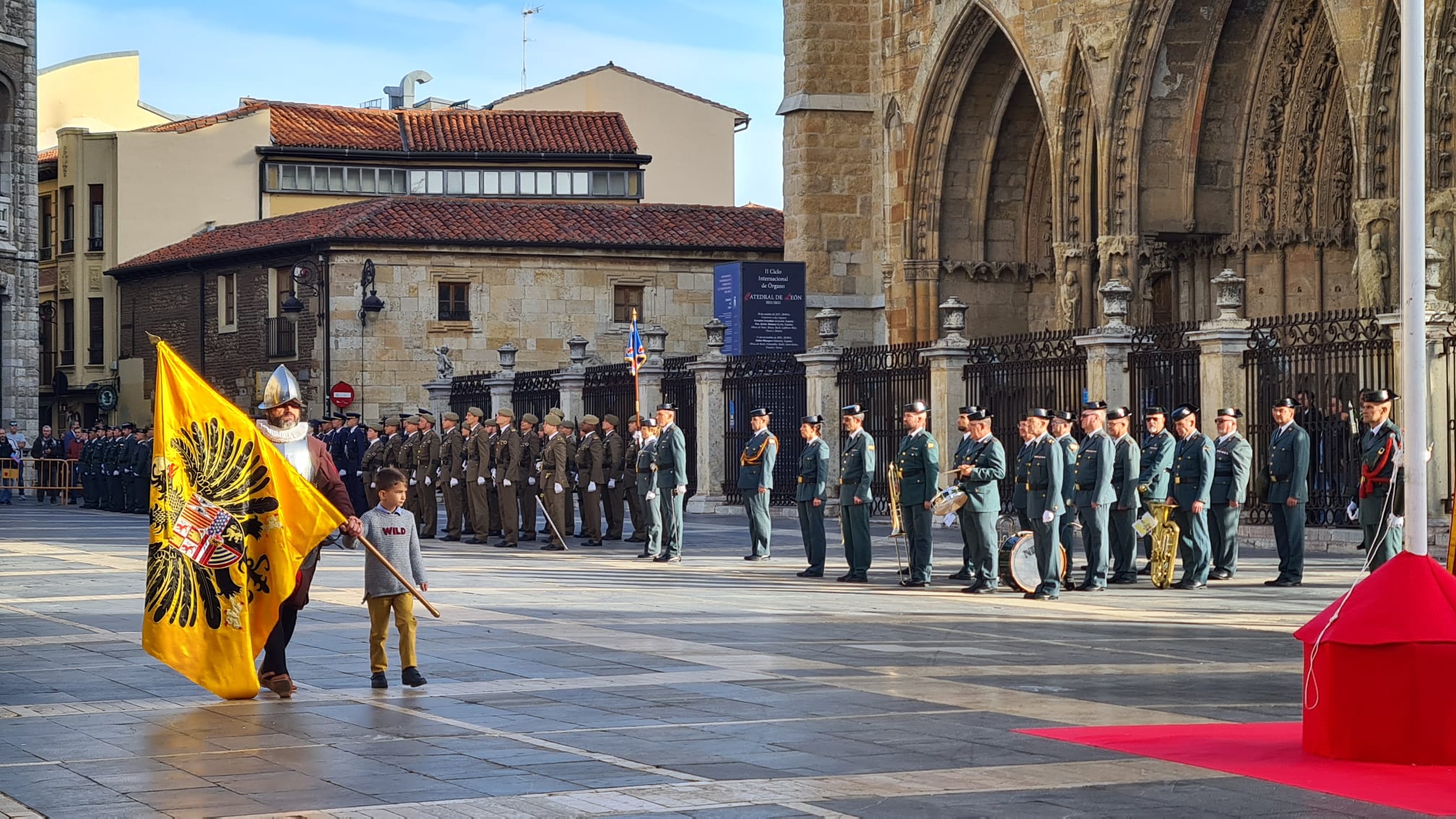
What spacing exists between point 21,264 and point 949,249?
21065 millimetres

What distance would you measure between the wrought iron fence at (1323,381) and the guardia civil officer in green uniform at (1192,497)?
7.98 ft

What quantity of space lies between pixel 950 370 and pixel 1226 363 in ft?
16.6

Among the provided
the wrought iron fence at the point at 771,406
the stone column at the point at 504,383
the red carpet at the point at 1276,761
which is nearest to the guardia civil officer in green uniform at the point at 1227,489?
the red carpet at the point at 1276,761

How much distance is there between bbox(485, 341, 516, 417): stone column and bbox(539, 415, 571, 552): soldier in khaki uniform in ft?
32.1

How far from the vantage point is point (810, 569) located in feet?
63.3

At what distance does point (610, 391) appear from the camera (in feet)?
107

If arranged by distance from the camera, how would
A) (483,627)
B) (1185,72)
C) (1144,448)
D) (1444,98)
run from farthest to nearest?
1. (1185,72)
2. (1444,98)
3. (1144,448)
4. (483,627)

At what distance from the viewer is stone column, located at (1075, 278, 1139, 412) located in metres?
23.7

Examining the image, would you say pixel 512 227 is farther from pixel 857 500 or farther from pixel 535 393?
pixel 857 500

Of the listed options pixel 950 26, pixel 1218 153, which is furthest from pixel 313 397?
pixel 1218 153

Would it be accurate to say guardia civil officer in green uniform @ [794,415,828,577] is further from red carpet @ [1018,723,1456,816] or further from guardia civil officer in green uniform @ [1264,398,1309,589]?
red carpet @ [1018,723,1456,816]

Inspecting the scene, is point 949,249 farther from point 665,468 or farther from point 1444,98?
point 665,468

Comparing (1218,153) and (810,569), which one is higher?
(1218,153)

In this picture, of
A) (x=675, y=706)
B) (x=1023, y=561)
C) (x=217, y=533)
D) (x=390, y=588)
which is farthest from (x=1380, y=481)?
(x=217, y=533)
